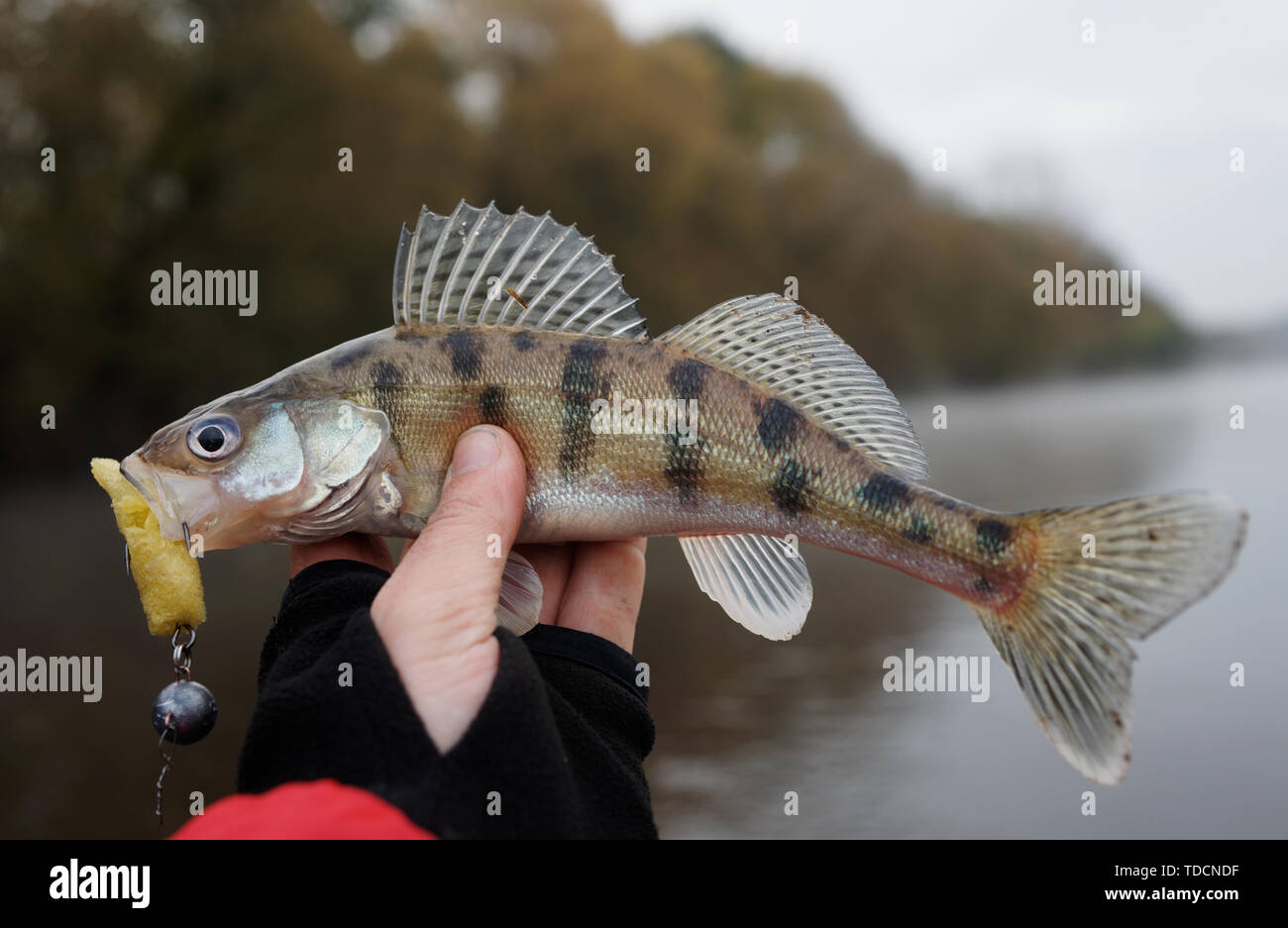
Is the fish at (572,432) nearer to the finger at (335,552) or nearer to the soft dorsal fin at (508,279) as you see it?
the soft dorsal fin at (508,279)

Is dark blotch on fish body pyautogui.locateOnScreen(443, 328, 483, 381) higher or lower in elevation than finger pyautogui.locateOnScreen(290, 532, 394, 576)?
higher

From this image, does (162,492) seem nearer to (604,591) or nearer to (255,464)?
(255,464)

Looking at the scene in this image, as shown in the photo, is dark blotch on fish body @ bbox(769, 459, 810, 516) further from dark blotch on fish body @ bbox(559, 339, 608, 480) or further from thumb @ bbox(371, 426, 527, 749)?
thumb @ bbox(371, 426, 527, 749)

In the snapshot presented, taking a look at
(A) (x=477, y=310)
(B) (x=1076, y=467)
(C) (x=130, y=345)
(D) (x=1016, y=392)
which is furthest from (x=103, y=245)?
(D) (x=1016, y=392)

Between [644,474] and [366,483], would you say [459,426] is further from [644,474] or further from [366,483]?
[644,474]

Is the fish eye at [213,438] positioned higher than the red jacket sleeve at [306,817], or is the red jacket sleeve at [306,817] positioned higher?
the fish eye at [213,438]

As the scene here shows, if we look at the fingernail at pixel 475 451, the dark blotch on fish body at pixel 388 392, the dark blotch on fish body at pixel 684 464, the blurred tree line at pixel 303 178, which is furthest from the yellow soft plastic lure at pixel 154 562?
the blurred tree line at pixel 303 178

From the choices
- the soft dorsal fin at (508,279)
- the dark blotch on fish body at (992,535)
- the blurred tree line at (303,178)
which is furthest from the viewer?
the blurred tree line at (303,178)

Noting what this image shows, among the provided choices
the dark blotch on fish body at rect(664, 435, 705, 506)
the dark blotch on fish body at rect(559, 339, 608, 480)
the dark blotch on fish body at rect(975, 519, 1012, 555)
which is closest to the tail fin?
the dark blotch on fish body at rect(975, 519, 1012, 555)

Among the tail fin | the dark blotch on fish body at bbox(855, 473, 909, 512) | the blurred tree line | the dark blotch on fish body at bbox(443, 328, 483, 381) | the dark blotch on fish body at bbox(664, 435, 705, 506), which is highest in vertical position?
the blurred tree line

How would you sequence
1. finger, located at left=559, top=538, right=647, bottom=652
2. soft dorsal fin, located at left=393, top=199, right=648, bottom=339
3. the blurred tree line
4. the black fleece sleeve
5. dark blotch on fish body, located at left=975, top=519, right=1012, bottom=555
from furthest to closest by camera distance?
the blurred tree line, finger, located at left=559, top=538, right=647, bottom=652, soft dorsal fin, located at left=393, top=199, right=648, bottom=339, dark blotch on fish body, located at left=975, top=519, right=1012, bottom=555, the black fleece sleeve
